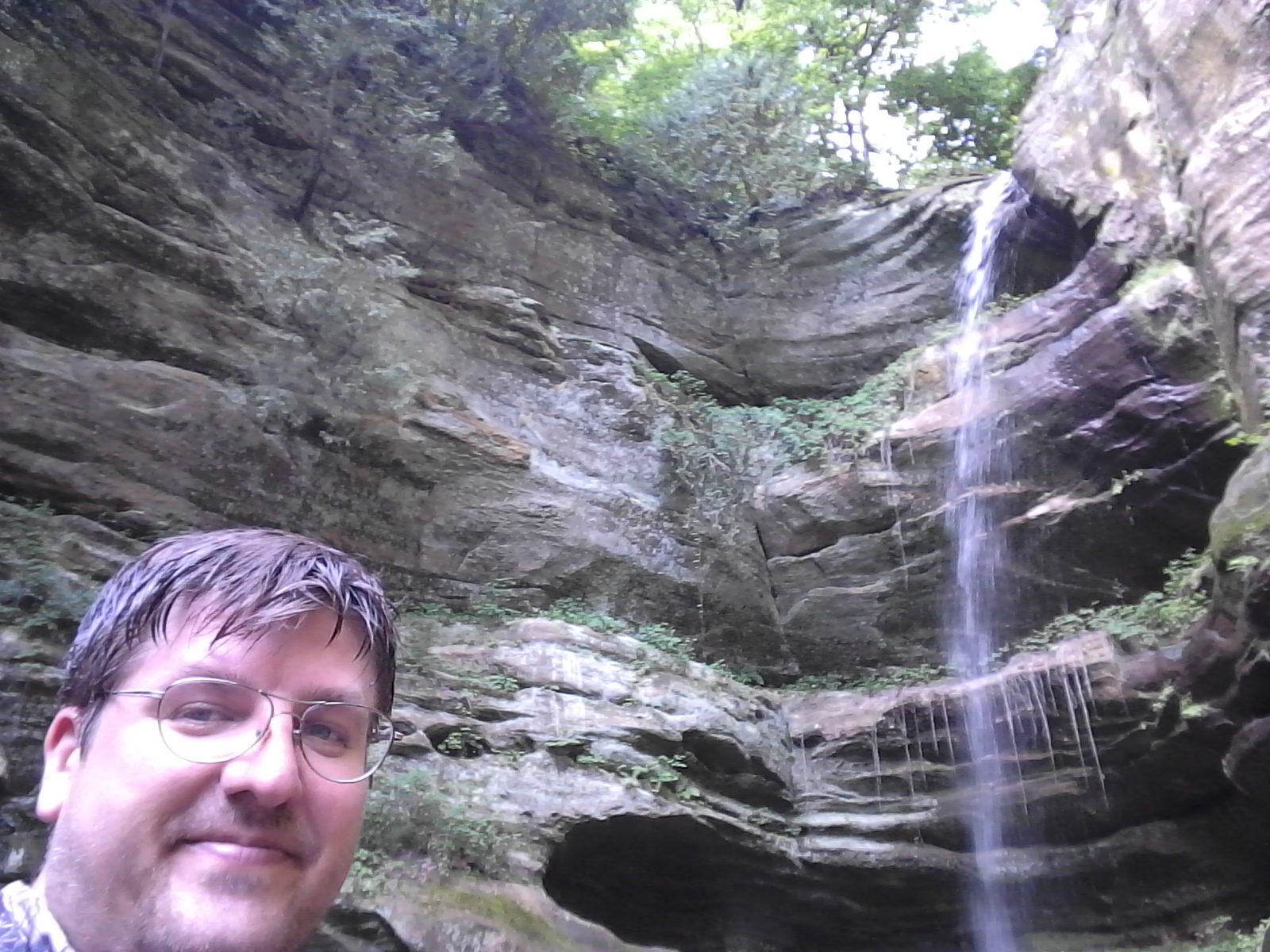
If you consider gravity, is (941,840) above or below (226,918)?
above

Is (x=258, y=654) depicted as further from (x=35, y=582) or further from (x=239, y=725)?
(x=35, y=582)

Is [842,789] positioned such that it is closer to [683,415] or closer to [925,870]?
[925,870]

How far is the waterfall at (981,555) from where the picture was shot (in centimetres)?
732

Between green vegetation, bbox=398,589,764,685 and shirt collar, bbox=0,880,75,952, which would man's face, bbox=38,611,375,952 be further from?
green vegetation, bbox=398,589,764,685

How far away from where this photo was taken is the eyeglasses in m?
1.43

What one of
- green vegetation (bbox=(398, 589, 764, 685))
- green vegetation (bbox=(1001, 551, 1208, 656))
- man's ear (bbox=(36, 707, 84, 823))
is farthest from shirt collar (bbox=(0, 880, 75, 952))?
green vegetation (bbox=(1001, 551, 1208, 656))

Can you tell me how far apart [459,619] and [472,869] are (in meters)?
2.39

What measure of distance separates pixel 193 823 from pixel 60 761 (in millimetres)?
348

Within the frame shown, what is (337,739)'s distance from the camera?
155 centimetres

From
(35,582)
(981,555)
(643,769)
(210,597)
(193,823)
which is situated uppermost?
(981,555)

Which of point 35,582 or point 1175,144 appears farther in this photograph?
point 1175,144

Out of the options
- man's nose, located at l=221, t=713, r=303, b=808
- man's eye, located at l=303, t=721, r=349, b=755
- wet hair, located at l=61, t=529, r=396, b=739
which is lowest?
man's nose, located at l=221, t=713, r=303, b=808

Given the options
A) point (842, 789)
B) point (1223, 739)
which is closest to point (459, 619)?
point (842, 789)

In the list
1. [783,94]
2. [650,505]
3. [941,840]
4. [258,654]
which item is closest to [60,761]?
[258,654]
